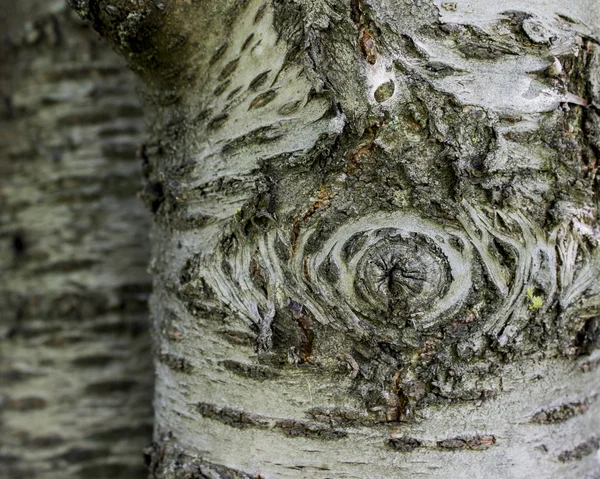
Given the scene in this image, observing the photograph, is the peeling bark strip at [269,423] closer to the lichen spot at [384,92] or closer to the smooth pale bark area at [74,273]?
the lichen spot at [384,92]

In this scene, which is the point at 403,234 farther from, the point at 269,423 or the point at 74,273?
the point at 74,273

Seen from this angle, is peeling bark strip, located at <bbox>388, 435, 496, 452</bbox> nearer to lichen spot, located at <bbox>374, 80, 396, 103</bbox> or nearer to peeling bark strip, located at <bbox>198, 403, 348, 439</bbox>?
peeling bark strip, located at <bbox>198, 403, 348, 439</bbox>

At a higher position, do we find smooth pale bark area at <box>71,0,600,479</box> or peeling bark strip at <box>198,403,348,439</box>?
smooth pale bark area at <box>71,0,600,479</box>

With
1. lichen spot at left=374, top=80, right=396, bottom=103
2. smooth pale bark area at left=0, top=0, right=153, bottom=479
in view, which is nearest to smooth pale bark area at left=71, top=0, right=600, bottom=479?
lichen spot at left=374, top=80, right=396, bottom=103

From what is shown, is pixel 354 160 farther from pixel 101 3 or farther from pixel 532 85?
pixel 101 3

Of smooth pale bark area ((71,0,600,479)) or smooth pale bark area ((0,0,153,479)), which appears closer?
smooth pale bark area ((71,0,600,479))

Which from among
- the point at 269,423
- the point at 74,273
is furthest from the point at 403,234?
the point at 74,273

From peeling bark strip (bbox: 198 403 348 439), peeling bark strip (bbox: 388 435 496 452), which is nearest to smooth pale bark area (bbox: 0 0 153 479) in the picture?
peeling bark strip (bbox: 198 403 348 439)
